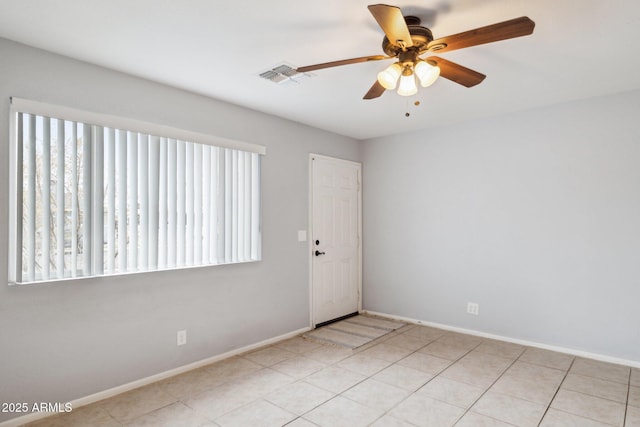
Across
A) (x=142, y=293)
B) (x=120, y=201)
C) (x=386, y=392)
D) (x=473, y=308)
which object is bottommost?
(x=386, y=392)

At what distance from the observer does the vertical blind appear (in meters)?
2.37

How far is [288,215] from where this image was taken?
4.09 meters

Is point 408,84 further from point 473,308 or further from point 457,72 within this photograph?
point 473,308

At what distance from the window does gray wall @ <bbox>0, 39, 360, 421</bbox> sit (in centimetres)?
9

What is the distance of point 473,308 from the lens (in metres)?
→ 4.12

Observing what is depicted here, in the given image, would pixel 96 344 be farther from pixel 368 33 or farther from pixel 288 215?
pixel 368 33

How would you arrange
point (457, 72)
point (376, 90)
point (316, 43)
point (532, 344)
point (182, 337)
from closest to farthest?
point (457, 72) < point (316, 43) < point (376, 90) < point (182, 337) < point (532, 344)

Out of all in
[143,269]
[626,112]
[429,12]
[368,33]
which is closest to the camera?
[429,12]

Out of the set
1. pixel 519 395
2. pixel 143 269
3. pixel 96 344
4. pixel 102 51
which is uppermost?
pixel 102 51

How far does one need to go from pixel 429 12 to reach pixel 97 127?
2370 mm

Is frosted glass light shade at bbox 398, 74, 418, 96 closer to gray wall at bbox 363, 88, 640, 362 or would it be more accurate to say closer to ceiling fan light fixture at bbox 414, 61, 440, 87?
ceiling fan light fixture at bbox 414, 61, 440, 87

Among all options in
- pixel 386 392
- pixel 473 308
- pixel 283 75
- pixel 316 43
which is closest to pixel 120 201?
pixel 283 75

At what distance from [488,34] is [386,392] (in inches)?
97.2

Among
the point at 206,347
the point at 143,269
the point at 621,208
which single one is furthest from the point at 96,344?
the point at 621,208
